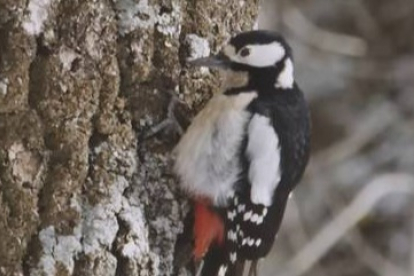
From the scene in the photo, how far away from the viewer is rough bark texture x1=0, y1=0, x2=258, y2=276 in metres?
1.96

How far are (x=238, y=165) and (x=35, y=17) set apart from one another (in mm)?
492

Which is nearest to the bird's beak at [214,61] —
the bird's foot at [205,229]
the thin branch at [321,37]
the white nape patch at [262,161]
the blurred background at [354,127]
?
the white nape patch at [262,161]

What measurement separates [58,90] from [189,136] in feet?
1.02

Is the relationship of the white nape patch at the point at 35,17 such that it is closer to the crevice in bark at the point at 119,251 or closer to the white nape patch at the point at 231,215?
the crevice in bark at the point at 119,251

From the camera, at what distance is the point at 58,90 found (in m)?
1.99

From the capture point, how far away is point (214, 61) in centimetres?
222

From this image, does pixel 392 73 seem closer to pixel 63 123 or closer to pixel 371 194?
pixel 371 194

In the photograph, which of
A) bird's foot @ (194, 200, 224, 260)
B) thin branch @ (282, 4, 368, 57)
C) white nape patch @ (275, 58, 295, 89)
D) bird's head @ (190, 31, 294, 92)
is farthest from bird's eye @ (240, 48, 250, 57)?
thin branch @ (282, 4, 368, 57)

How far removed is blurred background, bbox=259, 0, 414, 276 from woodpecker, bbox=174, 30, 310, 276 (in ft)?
10.2

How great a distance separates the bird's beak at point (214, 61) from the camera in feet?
7.13

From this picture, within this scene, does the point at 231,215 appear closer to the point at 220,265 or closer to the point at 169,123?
the point at 220,265

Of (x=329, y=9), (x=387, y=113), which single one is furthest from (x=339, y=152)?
(x=329, y=9)

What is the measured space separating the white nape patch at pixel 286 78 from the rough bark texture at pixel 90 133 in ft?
0.63

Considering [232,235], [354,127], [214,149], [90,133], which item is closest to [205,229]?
[232,235]
